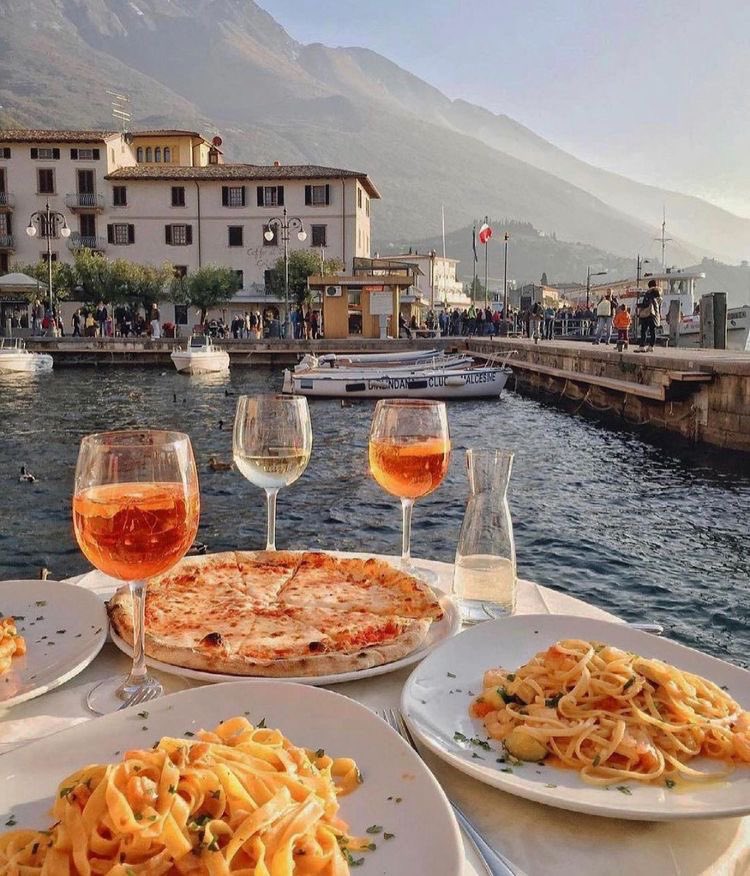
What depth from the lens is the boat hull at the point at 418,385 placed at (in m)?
25.6

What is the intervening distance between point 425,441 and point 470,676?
2.69 ft

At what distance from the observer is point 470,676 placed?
1.54 meters

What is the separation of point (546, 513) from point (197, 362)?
82.2 feet

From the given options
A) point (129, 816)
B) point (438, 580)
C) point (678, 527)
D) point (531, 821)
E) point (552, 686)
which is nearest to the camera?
point (129, 816)

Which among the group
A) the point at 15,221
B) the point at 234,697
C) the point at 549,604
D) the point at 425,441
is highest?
the point at 15,221

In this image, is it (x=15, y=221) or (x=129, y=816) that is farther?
(x=15, y=221)

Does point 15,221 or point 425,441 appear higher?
point 15,221

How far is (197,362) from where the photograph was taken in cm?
3366

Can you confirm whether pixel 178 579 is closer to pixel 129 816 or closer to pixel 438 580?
pixel 438 580

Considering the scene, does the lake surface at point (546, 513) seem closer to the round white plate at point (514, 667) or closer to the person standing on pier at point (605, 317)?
the round white plate at point (514, 667)

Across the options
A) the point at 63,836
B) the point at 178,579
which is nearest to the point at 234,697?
the point at 63,836

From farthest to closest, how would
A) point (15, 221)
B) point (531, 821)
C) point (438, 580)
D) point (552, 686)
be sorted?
point (15, 221) → point (438, 580) → point (552, 686) → point (531, 821)

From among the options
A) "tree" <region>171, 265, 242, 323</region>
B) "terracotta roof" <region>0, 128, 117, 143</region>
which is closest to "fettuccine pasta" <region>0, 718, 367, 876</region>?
"tree" <region>171, 265, 242, 323</region>

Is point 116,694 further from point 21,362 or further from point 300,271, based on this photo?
point 300,271
